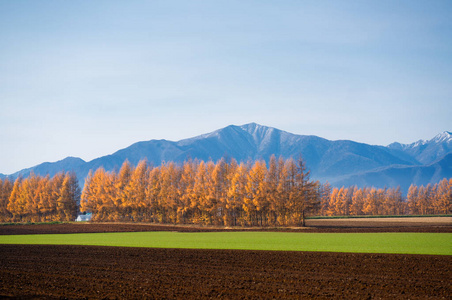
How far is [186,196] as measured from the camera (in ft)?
310

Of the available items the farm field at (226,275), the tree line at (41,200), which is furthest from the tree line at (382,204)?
the farm field at (226,275)

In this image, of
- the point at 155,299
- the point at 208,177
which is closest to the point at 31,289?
the point at 155,299

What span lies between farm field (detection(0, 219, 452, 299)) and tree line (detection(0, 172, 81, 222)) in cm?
9562

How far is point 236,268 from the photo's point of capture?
25.2 m

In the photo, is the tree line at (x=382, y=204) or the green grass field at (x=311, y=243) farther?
the tree line at (x=382, y=204)

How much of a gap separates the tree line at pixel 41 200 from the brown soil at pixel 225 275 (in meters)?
95.5

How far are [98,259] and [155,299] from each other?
14.3 meters

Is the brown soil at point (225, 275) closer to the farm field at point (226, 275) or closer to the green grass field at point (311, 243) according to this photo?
the farm field at point (226, 275)

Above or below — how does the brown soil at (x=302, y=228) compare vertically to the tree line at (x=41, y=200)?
below

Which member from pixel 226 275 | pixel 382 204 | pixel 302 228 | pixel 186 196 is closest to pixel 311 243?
pixel 226 275

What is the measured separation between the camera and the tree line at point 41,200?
12338 cm

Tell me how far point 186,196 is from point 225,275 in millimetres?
72091

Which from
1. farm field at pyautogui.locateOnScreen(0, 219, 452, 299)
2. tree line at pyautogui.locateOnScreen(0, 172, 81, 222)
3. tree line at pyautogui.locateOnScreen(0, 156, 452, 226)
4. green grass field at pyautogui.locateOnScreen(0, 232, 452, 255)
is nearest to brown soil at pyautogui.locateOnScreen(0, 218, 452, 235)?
tree line at pyautogui.locateOnScreen(0, 156, 452, 226)

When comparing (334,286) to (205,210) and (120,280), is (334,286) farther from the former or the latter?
(205,210)
